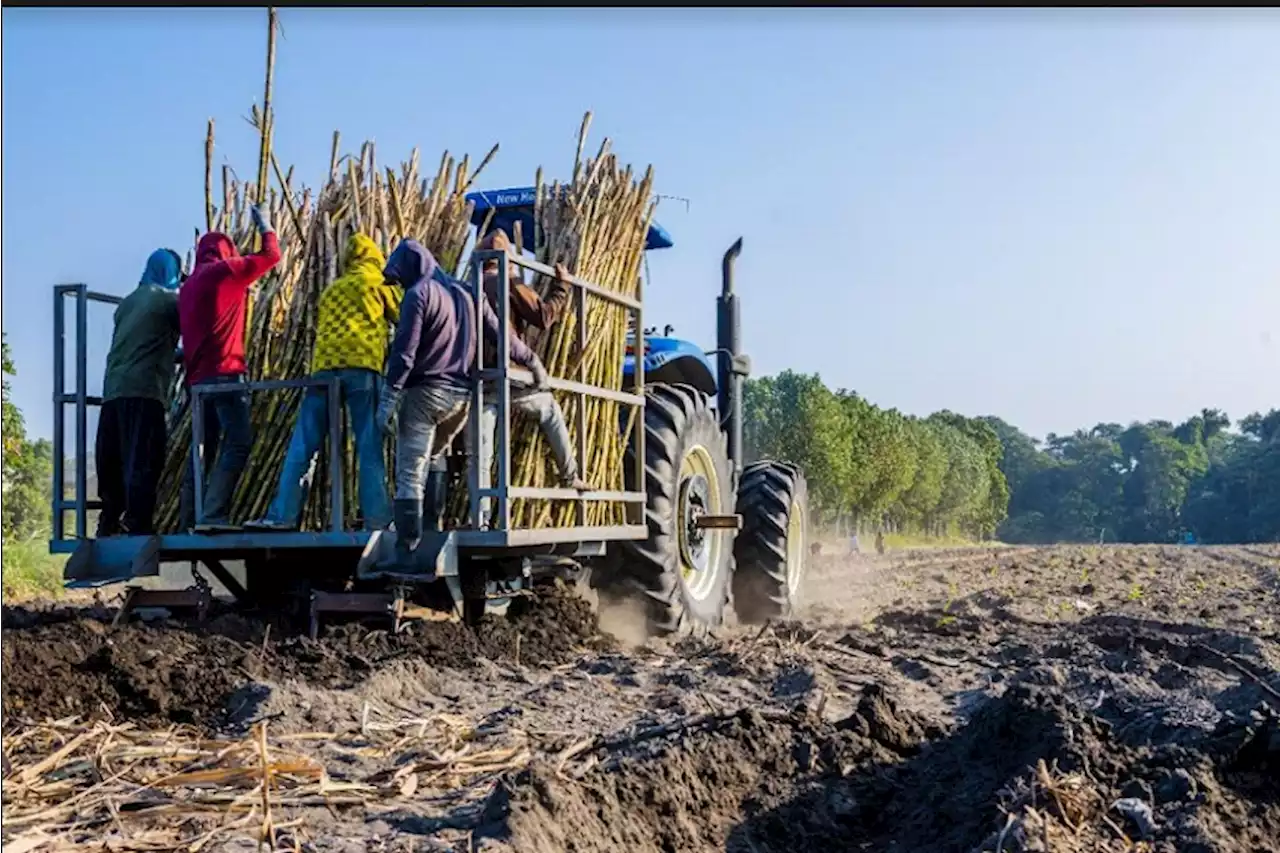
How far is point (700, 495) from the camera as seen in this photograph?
8.79 metres

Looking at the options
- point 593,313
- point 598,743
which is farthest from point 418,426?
point 598,743

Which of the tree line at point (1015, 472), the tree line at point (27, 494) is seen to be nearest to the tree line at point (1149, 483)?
the tree line at point (1015, 472)

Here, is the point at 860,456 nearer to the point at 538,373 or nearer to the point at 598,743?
the point at 538,373

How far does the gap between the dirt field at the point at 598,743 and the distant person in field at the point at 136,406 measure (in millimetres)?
703

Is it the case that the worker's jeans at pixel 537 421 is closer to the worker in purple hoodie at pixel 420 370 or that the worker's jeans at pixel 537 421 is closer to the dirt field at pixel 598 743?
the worker in purple hoodie at pixel 420 370

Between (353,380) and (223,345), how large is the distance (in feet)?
2.76

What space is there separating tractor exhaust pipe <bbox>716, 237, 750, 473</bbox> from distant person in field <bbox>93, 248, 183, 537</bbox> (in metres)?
4.19

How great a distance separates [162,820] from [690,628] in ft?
15.6

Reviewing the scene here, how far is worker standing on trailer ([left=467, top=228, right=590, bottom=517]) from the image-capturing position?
262 inches

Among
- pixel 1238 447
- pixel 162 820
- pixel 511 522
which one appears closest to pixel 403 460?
pixel 511 522

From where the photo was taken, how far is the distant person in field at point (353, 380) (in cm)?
676

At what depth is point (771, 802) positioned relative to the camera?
4219 mm

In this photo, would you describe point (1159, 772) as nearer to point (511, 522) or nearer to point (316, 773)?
point (316, 773)

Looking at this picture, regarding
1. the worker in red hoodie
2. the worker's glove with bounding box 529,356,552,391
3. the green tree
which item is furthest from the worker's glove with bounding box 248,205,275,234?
the green tree
